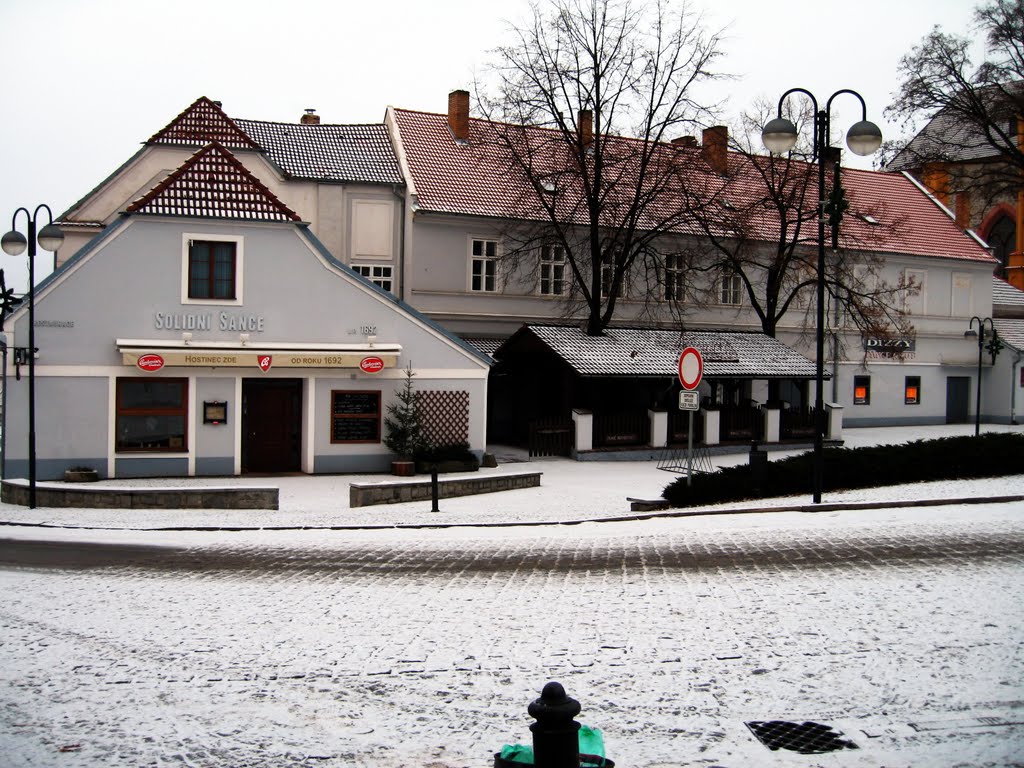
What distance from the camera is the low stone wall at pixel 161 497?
19547 millimetres

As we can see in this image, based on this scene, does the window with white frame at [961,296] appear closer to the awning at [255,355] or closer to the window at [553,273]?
the window at [553,273]

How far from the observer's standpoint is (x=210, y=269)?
25312 millimetres

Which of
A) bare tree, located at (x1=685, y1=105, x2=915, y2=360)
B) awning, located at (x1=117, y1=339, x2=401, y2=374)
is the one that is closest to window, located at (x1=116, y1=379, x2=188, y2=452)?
awning, located at (x1=117, y1=339, x2=401, y2=374)

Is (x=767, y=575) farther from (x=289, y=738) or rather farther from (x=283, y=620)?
(x=289, y=738)

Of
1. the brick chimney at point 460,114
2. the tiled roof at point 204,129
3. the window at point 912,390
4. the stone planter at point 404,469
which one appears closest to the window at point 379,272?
the tiled roof at point 204,129

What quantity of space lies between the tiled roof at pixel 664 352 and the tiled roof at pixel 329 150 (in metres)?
8.58

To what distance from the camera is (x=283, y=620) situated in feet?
32.3

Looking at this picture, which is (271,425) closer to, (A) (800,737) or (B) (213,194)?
(B) (213,194)

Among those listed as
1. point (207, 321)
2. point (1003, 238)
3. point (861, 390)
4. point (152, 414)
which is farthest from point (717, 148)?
point (152, 414)

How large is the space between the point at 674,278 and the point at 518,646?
31.4 m

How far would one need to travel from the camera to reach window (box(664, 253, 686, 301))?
37.1 m

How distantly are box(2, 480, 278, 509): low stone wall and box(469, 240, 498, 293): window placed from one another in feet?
58.9

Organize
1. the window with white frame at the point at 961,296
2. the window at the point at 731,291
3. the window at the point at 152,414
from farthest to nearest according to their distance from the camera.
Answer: the window with white frame at the point at 961,296, the window at the point at 731,291, the window at the point at 152,414

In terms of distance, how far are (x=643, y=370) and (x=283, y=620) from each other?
2343 cm
